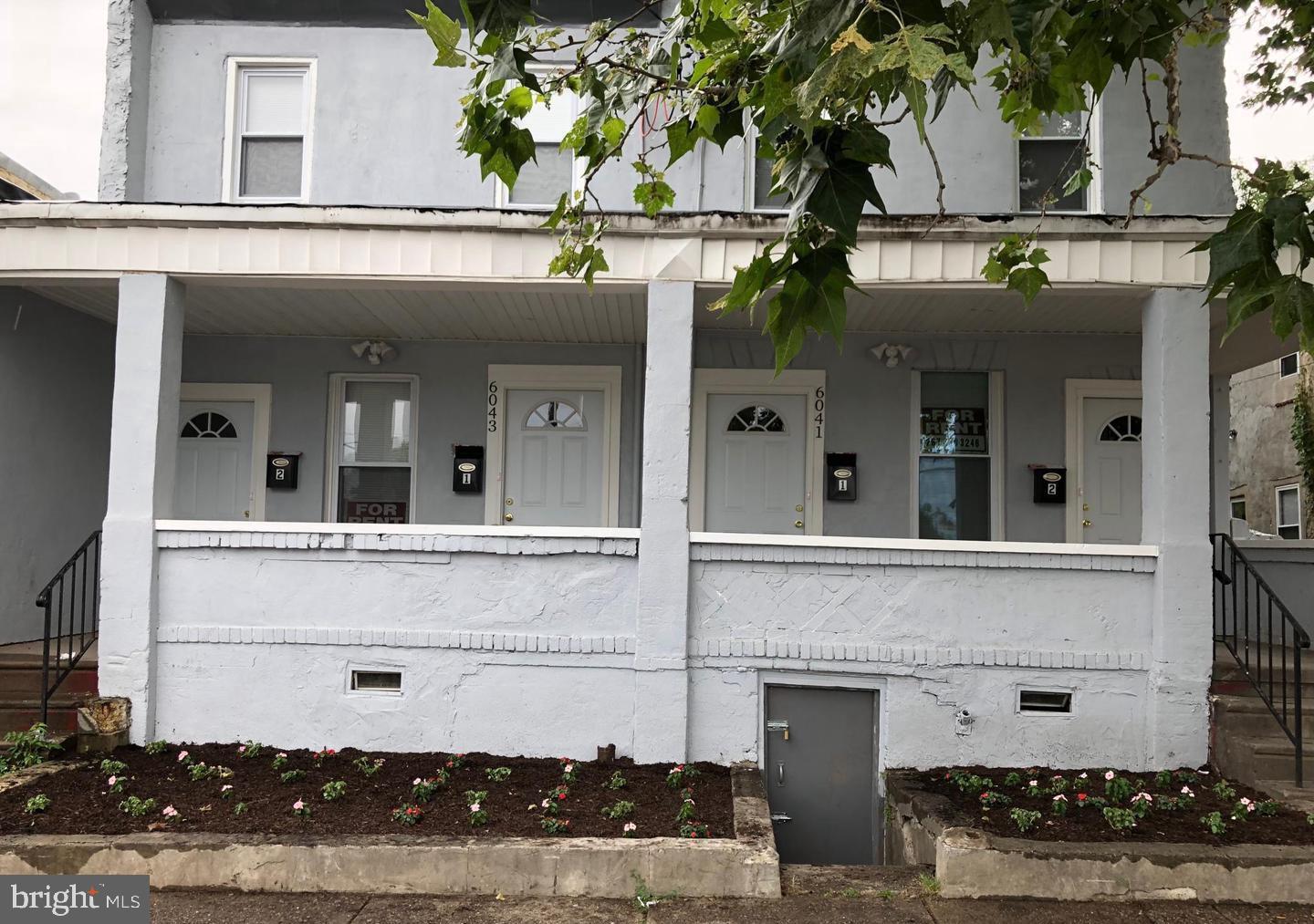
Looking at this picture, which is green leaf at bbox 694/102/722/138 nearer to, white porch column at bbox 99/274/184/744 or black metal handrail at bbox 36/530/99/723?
white porch column at bbox 99/274/184/744

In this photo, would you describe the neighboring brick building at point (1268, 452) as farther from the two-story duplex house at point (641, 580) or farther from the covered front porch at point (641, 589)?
the covered front porch at point (641, 589)

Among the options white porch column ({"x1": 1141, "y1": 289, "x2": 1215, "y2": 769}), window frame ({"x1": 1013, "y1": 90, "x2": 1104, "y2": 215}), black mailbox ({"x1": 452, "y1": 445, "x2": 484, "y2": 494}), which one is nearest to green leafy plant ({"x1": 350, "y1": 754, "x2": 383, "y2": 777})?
black mailbox ({"x1": 452, "y1": 445, "x2": 484, "y2": 494})

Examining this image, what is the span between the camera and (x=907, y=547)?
22.1ft

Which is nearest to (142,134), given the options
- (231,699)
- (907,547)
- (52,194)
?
(52,194)

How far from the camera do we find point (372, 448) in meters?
9.20

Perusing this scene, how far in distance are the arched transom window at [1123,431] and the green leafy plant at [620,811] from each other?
5.70 metres

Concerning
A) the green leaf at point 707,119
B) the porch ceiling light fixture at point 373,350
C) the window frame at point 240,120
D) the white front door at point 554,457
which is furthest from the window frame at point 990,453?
the window frame at point 240,120

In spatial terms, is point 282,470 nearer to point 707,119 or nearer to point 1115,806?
point 707,119

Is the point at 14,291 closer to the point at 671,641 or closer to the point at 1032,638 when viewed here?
the point at 671,641

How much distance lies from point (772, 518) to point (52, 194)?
8652 millimetres

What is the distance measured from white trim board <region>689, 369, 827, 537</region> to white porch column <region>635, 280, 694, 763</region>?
2032 millimetres

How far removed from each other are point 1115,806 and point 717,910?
2.62 m

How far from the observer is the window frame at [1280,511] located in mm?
14953

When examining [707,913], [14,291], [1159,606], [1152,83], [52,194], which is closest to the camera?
[707,913]
